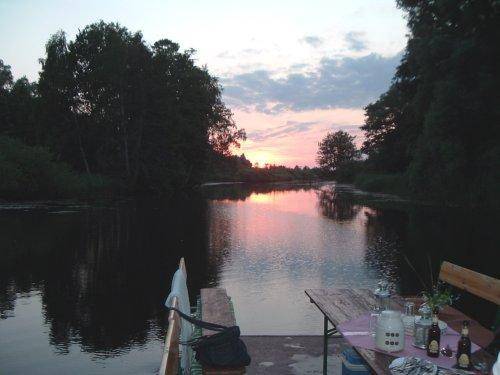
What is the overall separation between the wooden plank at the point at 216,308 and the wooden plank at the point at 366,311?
1123 millimetres

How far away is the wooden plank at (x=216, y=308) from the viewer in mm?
6113

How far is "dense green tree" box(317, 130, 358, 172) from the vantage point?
142 meters

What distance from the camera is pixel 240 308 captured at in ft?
35.1

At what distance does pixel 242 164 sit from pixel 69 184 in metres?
103

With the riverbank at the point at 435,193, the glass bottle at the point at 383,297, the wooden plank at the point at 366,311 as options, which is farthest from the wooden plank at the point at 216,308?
the riverbank at the point at 435,193

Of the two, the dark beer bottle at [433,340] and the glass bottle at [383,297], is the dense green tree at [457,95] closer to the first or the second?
the glass bottle at [383,297]

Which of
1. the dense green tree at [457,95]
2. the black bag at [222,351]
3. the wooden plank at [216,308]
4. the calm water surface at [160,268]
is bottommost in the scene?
the calm water surface at [160,268]

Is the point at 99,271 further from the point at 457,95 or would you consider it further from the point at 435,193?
the point at 435,193

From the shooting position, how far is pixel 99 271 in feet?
47.1

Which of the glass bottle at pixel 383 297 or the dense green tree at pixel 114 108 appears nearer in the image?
the glass bottle at pixel 383 297

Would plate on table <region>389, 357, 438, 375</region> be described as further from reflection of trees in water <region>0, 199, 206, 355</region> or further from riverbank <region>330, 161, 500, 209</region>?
riverbank <region>330, 161, 500, 209</region>

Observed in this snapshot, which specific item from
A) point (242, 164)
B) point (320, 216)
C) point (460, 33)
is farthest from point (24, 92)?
point (242, 164)

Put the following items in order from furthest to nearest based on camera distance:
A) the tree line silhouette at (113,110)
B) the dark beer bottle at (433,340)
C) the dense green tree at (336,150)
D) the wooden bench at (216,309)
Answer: the dense green tree at (336,150) < the tree line silhouette at (113,110) < the wooden bench at (216,309) < the dark beer bottle at (433,340)

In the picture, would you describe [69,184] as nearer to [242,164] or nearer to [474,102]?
[474,102]
